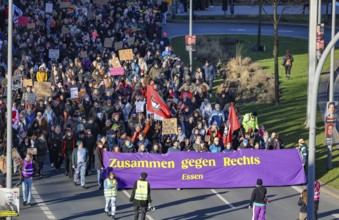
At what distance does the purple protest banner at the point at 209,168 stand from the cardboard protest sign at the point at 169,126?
1681mm

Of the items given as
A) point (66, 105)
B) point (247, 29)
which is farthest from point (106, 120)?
point (247, 29)

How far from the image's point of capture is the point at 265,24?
7194 centimetres

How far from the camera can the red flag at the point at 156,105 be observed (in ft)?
118

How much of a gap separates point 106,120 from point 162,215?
6.39 metres

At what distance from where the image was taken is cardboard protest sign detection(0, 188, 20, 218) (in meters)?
26.4

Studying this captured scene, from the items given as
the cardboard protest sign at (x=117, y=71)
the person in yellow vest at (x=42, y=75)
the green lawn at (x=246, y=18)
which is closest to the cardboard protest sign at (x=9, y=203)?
the person in yellow vest at (x=42, y=75)

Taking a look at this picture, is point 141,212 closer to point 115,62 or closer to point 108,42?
point 115,62

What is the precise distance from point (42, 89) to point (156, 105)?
481cm

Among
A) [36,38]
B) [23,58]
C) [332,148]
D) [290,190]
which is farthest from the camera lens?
[36,38]

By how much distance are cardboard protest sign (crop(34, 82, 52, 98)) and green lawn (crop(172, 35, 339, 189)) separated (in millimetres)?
8268

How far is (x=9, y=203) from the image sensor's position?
87.1 ft

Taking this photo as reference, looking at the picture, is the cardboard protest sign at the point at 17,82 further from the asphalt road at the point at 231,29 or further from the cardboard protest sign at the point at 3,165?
the asphalt road at the point at 231,29

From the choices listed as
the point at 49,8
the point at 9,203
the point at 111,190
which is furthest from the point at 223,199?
the point at 49,8

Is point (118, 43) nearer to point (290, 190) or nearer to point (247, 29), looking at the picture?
point (290, 190)
